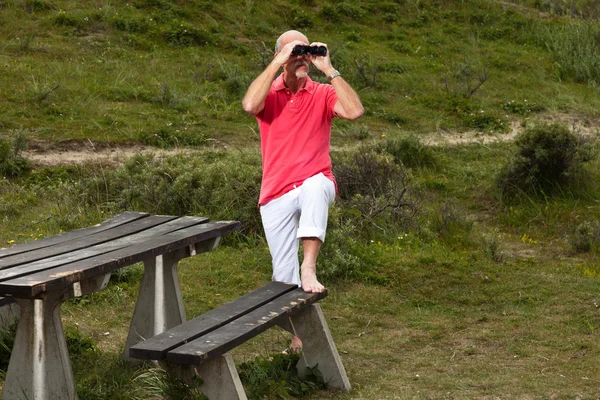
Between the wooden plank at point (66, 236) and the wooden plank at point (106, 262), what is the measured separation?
0.45 meters

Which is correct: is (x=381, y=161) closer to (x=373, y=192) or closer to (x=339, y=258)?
(x=373, y=192)

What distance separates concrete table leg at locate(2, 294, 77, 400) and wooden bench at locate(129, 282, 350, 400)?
1.44ft

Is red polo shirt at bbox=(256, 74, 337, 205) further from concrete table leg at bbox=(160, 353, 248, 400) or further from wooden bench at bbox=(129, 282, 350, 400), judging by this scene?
concrete table leg at bbox=(160, 353, 248, 400)

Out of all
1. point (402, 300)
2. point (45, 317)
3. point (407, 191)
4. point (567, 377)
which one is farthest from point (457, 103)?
point (45, 317)

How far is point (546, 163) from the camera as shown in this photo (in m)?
10.9

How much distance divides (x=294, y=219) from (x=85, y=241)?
110cm

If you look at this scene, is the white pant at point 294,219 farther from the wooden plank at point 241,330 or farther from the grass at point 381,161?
the grass at point 381,161

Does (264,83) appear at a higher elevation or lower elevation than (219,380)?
higher

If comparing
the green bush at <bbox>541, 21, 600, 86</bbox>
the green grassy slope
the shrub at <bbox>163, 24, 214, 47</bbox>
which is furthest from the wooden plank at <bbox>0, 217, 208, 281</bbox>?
the green bush at <bbox>541, 21, 600, 86</bbox>

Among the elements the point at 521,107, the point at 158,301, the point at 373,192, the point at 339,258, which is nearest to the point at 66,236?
the point at 158,301

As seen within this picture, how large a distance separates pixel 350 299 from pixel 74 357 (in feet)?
7.51

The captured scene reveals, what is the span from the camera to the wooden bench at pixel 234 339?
14.0ft

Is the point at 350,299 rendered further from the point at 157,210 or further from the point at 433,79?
the point at 433,79

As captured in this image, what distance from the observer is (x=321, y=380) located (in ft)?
A: 17.1
